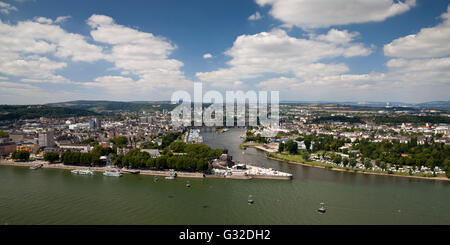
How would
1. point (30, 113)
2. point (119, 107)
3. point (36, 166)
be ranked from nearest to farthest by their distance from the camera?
point (36, 166) < point (30, 113) < point (119, 107)

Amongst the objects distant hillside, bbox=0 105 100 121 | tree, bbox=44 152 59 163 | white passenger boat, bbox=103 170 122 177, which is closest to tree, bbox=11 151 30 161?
tree, bbox=44 152 59 163

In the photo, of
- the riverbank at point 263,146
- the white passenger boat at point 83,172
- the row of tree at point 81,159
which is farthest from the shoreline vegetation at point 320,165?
the white passenger boat at point 83,172

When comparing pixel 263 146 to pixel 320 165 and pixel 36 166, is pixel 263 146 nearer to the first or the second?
pixel 320 165

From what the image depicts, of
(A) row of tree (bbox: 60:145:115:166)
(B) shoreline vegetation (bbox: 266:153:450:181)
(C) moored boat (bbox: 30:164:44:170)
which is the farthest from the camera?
(A) row of tree (bbox: 60:145:115:166)

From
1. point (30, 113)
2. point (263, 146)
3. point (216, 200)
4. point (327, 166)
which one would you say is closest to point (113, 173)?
point (216, 200)

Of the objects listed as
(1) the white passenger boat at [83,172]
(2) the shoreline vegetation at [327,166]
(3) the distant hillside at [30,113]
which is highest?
(3) the distant hillside at [30,113]

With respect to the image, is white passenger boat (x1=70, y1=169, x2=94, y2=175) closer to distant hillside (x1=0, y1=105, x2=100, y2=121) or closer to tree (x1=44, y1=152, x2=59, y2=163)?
tree (x1=44, y1=152, x2=59, y2=163)

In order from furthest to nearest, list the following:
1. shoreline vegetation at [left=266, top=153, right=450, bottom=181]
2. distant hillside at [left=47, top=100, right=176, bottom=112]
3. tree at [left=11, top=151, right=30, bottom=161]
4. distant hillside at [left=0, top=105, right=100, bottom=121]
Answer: distant hillside at [left=47, top=100, right=176, bottom=112]
distant hillside at [left=0, top=105, right=100, bottom=121]
tree at [left=11, top=151, right=30, bottom=161]
shoreline vegetation at [left=266, top=153, right=450, bottom=181]

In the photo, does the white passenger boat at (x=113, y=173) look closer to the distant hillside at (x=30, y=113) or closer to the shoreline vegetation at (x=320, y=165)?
the shoreline vegetation at (x=320, y=165)
